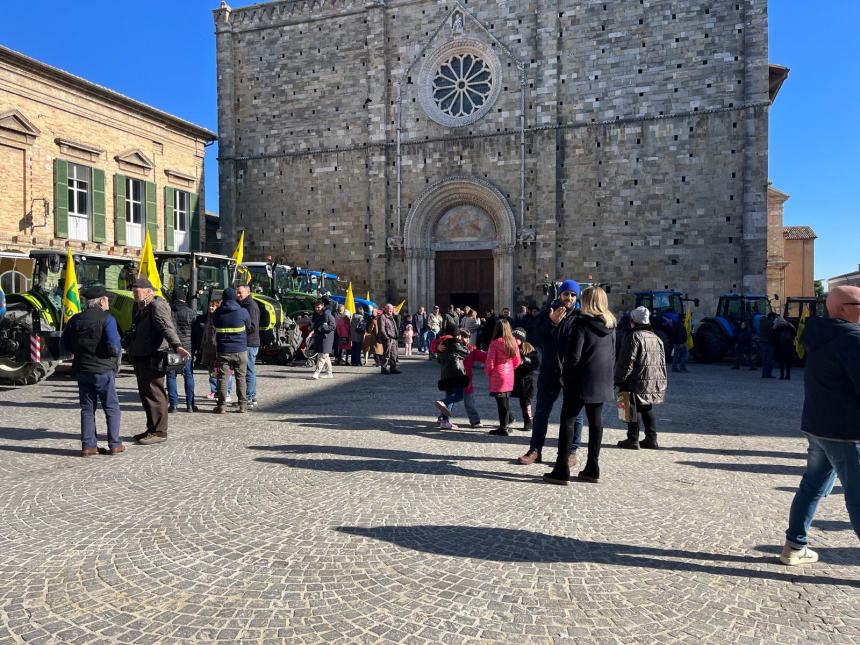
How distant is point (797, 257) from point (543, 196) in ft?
113

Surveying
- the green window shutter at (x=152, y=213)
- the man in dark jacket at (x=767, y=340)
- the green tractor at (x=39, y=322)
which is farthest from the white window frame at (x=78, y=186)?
the man in dark jacket at (x=767, y=340)

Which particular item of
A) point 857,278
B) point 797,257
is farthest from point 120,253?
point 857,278

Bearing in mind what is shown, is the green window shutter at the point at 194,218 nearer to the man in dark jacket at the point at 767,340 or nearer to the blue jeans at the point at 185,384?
the blue jeans at the point at 185,384

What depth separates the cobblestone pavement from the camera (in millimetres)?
2520

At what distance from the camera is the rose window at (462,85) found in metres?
21.3

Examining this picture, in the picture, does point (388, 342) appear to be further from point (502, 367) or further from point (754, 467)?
point (754, 467)

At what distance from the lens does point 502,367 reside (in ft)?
20.8

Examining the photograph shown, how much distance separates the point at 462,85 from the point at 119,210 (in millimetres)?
12379

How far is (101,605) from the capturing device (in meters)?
2.65

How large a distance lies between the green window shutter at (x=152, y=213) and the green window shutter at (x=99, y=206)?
1679 millimetres

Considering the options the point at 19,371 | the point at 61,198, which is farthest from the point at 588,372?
the point at 61,198

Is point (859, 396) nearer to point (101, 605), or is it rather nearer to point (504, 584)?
point (504, 584)

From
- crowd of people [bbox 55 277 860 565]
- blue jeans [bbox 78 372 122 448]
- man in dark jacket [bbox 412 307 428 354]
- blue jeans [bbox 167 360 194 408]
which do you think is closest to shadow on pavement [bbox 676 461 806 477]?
crowd of people [bbox 55 277 860 565]

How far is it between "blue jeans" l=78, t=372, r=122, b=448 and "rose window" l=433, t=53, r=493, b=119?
18.4 metres
